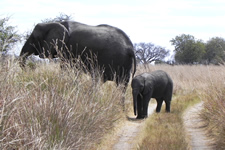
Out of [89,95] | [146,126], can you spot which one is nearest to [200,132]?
[146,126]

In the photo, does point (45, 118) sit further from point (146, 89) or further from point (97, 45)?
point (146, 89)

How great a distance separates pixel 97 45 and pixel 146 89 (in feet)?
5.48

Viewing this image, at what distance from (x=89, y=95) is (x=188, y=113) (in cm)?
466

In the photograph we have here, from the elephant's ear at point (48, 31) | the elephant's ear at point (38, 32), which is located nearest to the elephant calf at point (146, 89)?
the elephant's ear at point (48, 31)

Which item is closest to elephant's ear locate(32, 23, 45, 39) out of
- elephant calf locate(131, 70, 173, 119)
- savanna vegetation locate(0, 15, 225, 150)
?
savanna vegetation locate(0, 15, 225, 150)

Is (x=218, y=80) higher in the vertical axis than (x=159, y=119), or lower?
higher

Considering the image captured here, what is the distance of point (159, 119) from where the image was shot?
914 cm

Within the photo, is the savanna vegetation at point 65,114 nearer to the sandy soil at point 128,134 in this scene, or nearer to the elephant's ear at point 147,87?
the sandy soil at point 128,134

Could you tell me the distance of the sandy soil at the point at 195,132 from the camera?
6.71m

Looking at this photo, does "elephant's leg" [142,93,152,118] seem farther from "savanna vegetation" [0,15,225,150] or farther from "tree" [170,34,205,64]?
"tree" [170,34,205,64]

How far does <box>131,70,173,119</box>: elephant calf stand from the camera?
9.72 meters

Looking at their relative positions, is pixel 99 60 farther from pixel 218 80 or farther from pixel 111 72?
pixel 218 80

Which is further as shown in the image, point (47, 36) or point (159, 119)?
point (47, 36)

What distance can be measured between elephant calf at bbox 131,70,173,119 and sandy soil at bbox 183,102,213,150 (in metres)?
0.91
